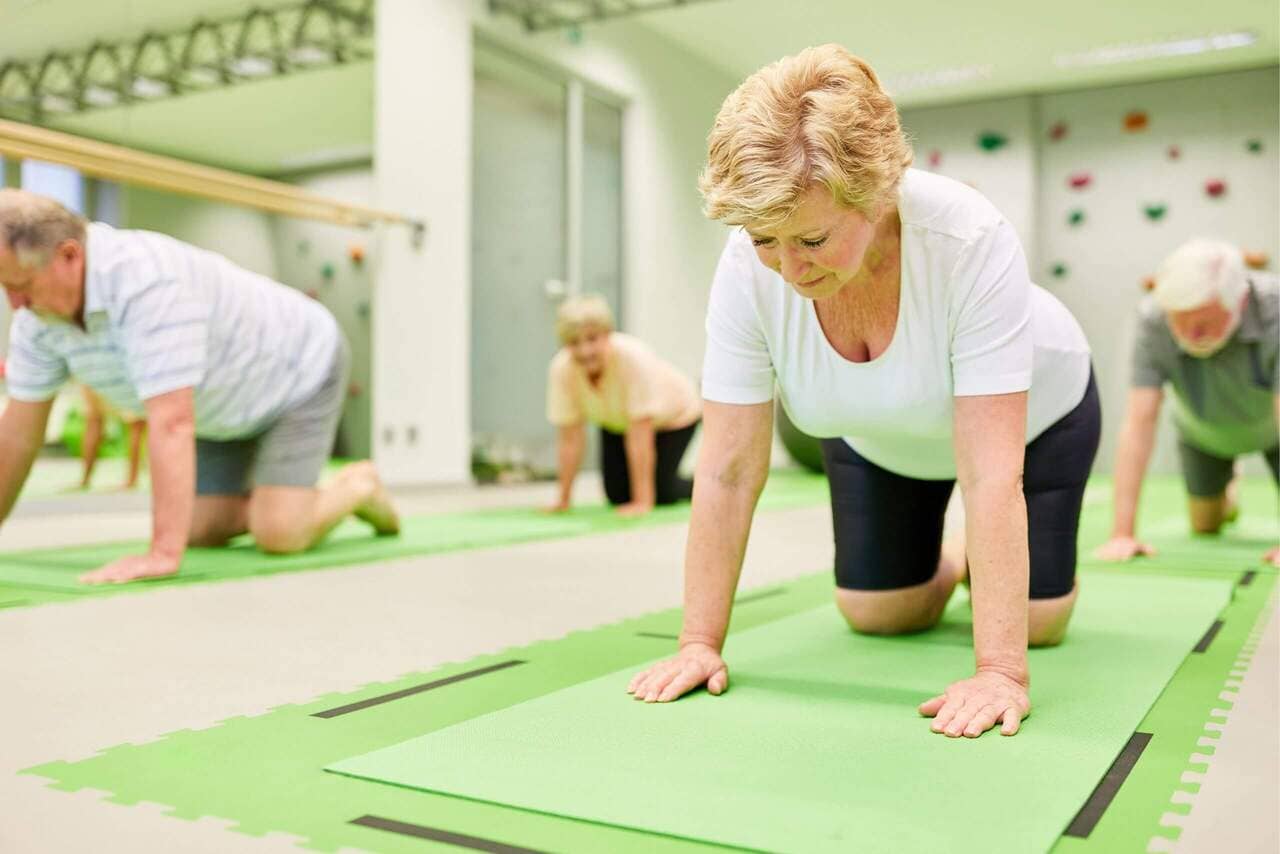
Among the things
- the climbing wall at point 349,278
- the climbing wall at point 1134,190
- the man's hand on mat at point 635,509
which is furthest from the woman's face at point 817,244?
the climbing wall at point 1134,190

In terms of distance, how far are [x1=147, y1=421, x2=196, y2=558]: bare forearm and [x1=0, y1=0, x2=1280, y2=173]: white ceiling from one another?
2224 mm

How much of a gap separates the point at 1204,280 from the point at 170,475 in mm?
2649

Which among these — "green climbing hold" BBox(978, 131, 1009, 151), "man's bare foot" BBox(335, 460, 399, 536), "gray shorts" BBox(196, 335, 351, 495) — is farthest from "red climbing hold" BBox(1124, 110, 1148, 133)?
"gray shorts" BBox(196, 335, 351, 495)

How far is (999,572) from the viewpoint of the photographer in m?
1.47

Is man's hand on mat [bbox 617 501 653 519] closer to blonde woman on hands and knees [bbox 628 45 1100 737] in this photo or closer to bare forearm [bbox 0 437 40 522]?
bare forearm [bbox 0 437 40 522]

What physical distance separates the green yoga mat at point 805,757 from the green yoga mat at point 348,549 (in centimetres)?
152

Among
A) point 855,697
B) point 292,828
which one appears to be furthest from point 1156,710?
point 292,828

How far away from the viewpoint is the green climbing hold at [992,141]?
9781 mm

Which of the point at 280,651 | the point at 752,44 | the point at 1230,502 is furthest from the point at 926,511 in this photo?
the point at 752,44

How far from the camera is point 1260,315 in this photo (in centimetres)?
314

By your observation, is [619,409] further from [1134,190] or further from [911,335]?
[1134,190]

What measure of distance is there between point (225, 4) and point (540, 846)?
506cm

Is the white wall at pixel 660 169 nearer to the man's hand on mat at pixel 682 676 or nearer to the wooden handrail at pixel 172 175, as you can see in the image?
the wooden handrail at pixel 172 175

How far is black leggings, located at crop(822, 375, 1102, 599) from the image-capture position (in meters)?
1.93
